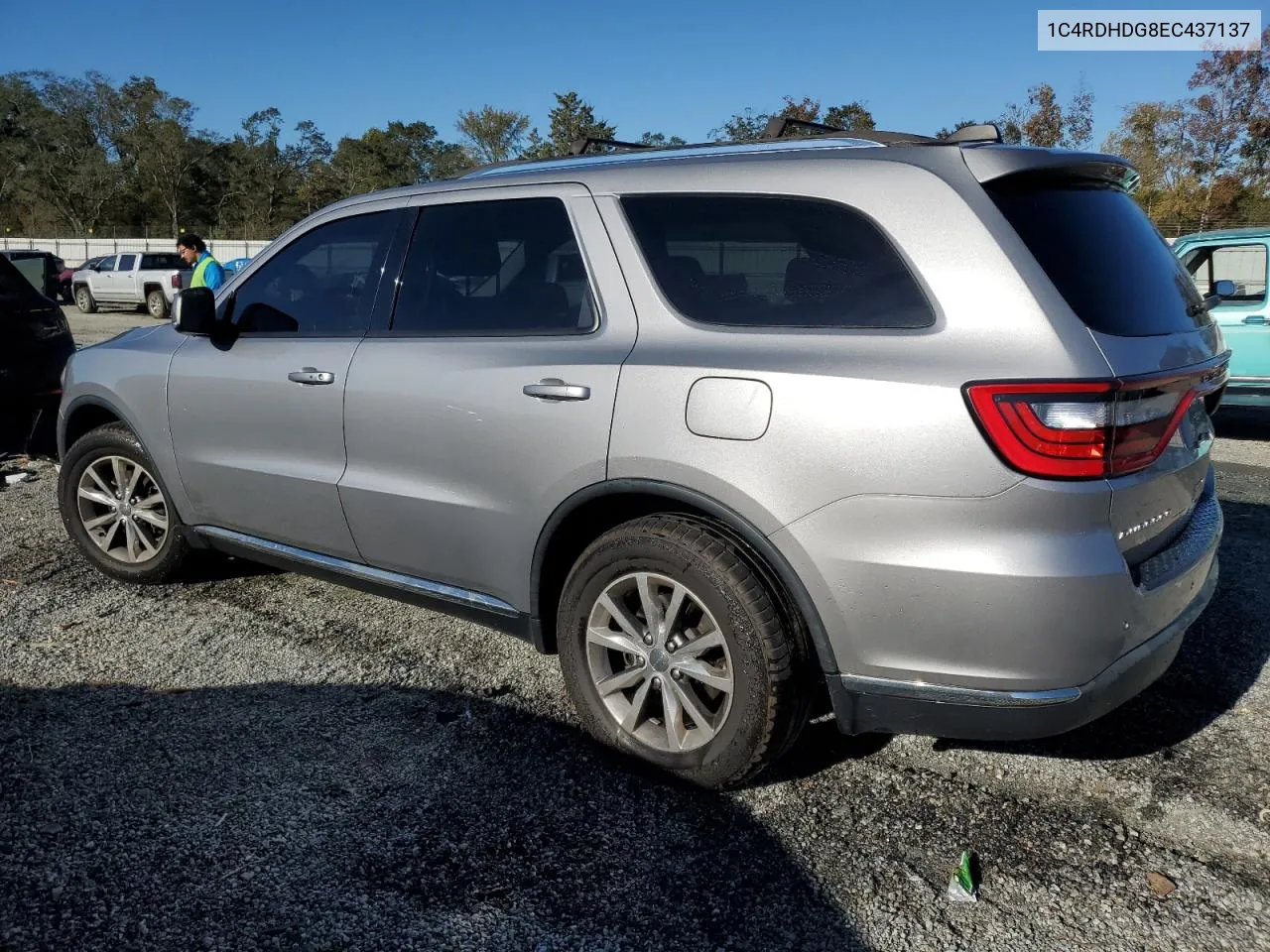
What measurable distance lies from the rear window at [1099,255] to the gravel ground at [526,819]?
53.5 inches

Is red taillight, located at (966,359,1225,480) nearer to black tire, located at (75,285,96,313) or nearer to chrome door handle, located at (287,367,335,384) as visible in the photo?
chrome door handle, located at (287,367,335,384)

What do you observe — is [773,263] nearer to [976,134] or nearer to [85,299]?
[976,134]

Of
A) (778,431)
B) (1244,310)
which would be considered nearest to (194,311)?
(778,431)

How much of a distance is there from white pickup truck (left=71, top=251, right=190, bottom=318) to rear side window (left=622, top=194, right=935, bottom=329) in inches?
928

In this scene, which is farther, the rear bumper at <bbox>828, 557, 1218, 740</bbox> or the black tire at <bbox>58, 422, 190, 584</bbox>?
the black tire at <bbox>58, 422, 190, 584</bbox>

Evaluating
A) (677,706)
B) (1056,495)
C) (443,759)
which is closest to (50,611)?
(443,759)

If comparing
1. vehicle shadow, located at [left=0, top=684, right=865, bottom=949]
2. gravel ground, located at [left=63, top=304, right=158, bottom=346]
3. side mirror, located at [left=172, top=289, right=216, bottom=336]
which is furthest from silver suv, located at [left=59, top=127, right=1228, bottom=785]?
gravel ground, located at [left=63, top=304, right=158, bottom=346]

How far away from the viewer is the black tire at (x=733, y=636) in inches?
100

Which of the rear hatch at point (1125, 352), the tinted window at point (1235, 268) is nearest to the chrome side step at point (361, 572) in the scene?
the rear hatch at point (1125, 352)

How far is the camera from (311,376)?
3.55m

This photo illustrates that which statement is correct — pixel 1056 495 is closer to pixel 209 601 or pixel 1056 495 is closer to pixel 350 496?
pixel 350 496

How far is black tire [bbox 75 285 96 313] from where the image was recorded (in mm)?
25547

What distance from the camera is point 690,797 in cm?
281

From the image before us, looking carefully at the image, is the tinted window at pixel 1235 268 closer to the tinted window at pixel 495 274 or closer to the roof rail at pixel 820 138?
the roof rail at pixel 820 138
